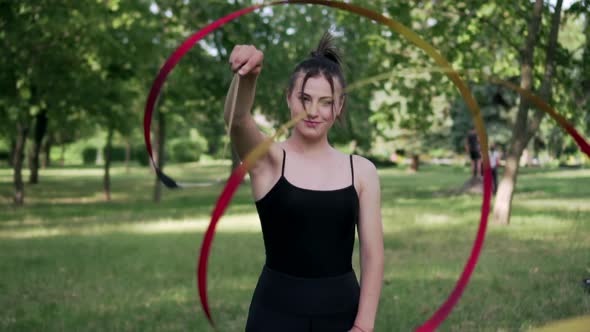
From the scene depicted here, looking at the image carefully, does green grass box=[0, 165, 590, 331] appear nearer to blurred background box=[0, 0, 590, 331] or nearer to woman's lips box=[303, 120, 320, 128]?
blurred background box=[0, 0, 590, 331]

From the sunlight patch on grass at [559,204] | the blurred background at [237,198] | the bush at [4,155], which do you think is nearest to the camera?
the blurred background at [237,198]

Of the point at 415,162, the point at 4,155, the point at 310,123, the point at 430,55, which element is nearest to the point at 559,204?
the point at 430,55

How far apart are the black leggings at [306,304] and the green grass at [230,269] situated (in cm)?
177

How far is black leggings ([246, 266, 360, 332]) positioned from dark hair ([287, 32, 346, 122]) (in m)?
0.77

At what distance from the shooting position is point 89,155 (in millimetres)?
76750

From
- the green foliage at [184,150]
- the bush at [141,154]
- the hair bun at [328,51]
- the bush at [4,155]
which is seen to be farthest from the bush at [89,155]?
the hair bun at [328,51]

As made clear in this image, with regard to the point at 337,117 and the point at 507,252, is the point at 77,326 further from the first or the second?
the point at 507,252

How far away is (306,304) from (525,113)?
12515 mm

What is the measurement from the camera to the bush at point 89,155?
76.2 metres

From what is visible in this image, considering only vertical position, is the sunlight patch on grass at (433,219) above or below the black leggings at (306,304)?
below

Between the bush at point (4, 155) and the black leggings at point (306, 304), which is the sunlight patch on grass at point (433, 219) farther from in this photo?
the bush at point (4, 155)

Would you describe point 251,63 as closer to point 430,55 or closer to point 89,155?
point 430,55

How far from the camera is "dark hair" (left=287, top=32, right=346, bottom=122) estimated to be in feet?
9.14

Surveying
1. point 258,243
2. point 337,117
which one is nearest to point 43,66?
point 258,243
